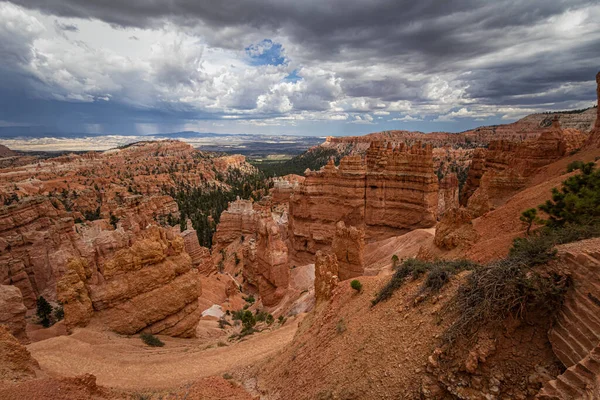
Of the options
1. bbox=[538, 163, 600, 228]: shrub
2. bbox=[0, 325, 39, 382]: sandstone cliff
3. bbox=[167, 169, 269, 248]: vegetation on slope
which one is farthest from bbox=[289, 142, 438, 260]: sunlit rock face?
bbox=[0, 325, 39, 382]: sandstone cliff

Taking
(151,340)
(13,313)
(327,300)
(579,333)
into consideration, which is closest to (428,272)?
(579,333)

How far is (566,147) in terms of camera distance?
29.9 meters

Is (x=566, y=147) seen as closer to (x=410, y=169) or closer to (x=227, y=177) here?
(x=410, y=169)

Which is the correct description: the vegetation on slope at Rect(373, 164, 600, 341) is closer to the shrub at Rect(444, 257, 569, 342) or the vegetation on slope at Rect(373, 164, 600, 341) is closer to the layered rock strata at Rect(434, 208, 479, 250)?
the shrub at Rect(444, 257, 569, 342)

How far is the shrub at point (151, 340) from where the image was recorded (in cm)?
1528

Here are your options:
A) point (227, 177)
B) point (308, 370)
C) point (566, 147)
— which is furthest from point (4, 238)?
point (227, 177)

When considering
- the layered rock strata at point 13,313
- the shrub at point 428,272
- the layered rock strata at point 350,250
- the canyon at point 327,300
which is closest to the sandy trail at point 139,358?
the canyon at point 327,300

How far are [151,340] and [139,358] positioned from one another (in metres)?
2.65

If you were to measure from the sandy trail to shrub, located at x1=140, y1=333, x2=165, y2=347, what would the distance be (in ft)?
1.09

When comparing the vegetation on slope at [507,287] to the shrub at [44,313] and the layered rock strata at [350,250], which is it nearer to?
the layered rock strata at [350,250]

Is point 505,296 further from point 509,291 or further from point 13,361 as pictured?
point 13,361

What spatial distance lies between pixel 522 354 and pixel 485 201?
60.1 ft

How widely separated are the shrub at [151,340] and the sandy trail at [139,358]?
1.09ft

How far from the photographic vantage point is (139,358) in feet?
42.6
